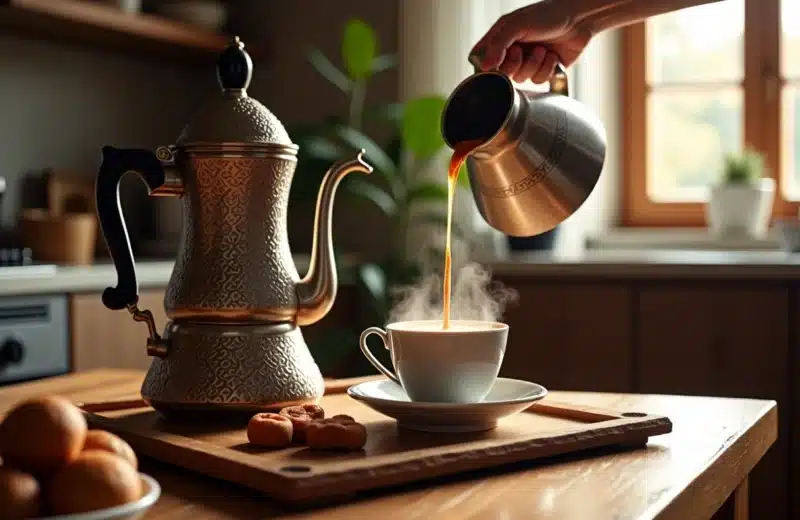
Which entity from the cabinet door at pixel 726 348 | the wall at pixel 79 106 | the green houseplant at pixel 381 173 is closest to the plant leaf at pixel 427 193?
the green houseplant at pixel 381 173

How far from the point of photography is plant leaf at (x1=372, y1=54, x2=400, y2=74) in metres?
3.16

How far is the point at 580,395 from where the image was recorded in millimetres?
1235

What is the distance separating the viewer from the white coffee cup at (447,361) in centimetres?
96

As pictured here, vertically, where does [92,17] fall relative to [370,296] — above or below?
above

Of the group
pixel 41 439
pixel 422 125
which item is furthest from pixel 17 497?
pixel 422 125

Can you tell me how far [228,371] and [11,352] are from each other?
149cm

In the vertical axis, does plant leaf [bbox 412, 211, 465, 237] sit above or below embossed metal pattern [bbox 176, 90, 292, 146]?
below

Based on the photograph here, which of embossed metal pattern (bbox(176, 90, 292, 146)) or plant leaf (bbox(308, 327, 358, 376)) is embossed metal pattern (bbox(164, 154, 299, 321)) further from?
plant leaf (bbox(308, 327, 358, 376))

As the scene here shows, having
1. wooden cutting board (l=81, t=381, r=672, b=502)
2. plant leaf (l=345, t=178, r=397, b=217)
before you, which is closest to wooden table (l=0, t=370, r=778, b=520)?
wooden cutting board (l=81, t=381, r=672, b=502)

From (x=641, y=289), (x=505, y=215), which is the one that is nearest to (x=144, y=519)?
(x=505, y=215)

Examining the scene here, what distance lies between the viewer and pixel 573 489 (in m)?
0.80

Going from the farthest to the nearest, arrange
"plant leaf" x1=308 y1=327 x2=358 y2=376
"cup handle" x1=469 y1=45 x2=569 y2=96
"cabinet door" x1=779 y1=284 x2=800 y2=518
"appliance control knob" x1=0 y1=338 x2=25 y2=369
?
"plant leaf" x1=308 y1=327 x2=358 y2=376 → "cabinet door" x1=779 y1=284 x2=800 y2=518 → "appliance control knob" x1=0 y1=338 x2=25 y2=369 → "cup handle" x1=469 y1=45 x2=569 y2=96

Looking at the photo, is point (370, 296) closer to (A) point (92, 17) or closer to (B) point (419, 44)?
(B) point (419, 44)

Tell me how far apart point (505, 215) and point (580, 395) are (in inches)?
9.2
